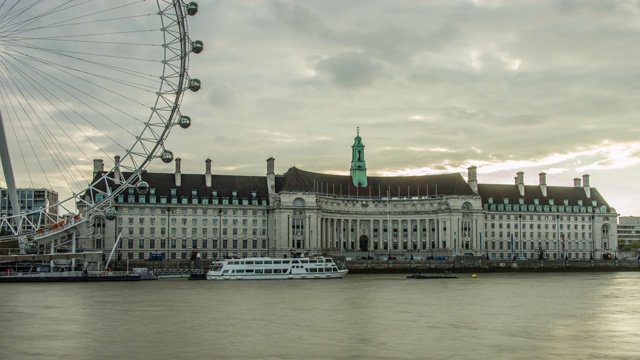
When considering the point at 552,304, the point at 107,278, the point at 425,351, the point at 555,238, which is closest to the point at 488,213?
the point at 555,238

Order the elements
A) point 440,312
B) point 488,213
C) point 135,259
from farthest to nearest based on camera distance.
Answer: point 488,213, point 135,259, point 440,312

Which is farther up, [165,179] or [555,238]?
[165,179]

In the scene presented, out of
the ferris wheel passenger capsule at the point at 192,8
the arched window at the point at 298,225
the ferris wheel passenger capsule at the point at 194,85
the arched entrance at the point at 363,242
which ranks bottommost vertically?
the arched entrance at the point at 363,242

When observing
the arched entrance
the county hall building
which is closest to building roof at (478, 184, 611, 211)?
the county hall building

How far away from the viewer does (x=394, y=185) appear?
17012 centimetres

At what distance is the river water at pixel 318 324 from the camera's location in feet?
131

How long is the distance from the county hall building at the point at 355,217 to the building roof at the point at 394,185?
Answer: 231 millimetres

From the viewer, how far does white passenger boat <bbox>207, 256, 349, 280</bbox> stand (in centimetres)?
10838

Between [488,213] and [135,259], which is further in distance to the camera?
[488,213]

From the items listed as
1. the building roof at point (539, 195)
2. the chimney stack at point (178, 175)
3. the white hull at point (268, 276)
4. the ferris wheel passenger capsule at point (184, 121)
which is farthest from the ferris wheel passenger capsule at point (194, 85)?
the building roof at point (539, 195)

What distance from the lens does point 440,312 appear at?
58812mm

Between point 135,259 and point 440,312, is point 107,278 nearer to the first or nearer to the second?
point 135,259

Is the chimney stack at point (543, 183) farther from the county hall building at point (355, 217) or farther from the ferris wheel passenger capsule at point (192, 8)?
the ferris wheel passenger capsule at point (192, 8)

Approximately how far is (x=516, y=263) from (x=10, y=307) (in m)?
100
